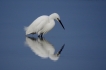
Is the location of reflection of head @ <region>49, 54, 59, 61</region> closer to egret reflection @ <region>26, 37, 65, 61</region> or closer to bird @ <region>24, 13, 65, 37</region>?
egret reflection @ <region>26, 37, 65, 61</region>

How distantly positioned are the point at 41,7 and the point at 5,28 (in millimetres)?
4505

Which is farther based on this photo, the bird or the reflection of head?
the bird

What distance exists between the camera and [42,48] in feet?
32.6

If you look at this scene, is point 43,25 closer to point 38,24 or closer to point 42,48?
point 38,24

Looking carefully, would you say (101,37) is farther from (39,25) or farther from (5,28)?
(5,28)

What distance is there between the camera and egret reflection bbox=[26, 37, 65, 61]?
30.3 feet

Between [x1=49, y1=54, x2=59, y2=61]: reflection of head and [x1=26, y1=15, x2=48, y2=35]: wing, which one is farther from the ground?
[x1=49, y1=54, x2=59, y2=61]: reflection of head

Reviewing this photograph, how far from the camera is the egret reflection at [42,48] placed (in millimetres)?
9238

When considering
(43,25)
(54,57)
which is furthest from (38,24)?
(54,57)

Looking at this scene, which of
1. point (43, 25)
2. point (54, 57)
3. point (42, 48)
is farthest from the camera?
point (43, 25)

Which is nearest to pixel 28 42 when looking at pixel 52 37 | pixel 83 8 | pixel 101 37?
pixel 52 37

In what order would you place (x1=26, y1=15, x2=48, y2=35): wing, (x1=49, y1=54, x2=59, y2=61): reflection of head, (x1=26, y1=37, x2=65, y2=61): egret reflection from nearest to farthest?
1. (x1=49, y1=54, x2=59, y2=61): reflection of head
2. (x1=26, y1=37, x2=65, y2=61): egret reflection
3. (x1=26, y1=15, x2=48, y2=35): wing

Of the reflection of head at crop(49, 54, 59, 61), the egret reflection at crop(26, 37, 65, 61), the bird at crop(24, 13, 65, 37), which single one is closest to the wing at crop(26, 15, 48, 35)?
the bird at crop(24, 13, 65, 37)

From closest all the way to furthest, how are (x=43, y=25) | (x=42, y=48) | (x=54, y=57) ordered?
1. (x=54, y=57)
2. (x=42, y=48)
3. (x=43, y=25)
